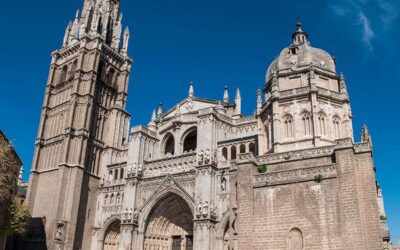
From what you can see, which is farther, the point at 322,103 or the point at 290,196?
the point at 322,103

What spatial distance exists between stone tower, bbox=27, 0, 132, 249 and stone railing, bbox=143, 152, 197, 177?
7.09 metres

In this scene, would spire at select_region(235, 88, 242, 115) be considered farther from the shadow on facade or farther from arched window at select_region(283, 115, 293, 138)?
the shadow on facade

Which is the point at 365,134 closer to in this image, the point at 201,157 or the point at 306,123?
the point at 306,123

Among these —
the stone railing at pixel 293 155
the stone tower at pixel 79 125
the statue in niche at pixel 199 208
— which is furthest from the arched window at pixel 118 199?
the stone railing at pixel 293 155

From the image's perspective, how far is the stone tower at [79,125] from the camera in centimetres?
3850

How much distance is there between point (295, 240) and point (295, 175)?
127 inches

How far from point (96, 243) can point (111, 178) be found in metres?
6.68

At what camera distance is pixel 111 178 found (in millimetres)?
42219

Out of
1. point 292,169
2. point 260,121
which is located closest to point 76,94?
point 260,121

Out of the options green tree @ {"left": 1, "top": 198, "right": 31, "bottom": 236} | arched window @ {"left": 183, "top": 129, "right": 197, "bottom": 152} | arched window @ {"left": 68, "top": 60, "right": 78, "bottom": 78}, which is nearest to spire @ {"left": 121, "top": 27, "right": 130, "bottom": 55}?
arched window @ {"left": 68, "top": 60, "right": 78, "bottom": 78}

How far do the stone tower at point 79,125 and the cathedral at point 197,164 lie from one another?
13cm

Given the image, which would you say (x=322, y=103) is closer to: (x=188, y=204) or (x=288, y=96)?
(x=288, y=96)

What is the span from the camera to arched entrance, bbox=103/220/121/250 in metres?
39.2

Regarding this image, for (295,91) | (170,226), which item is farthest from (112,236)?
(295,91)
